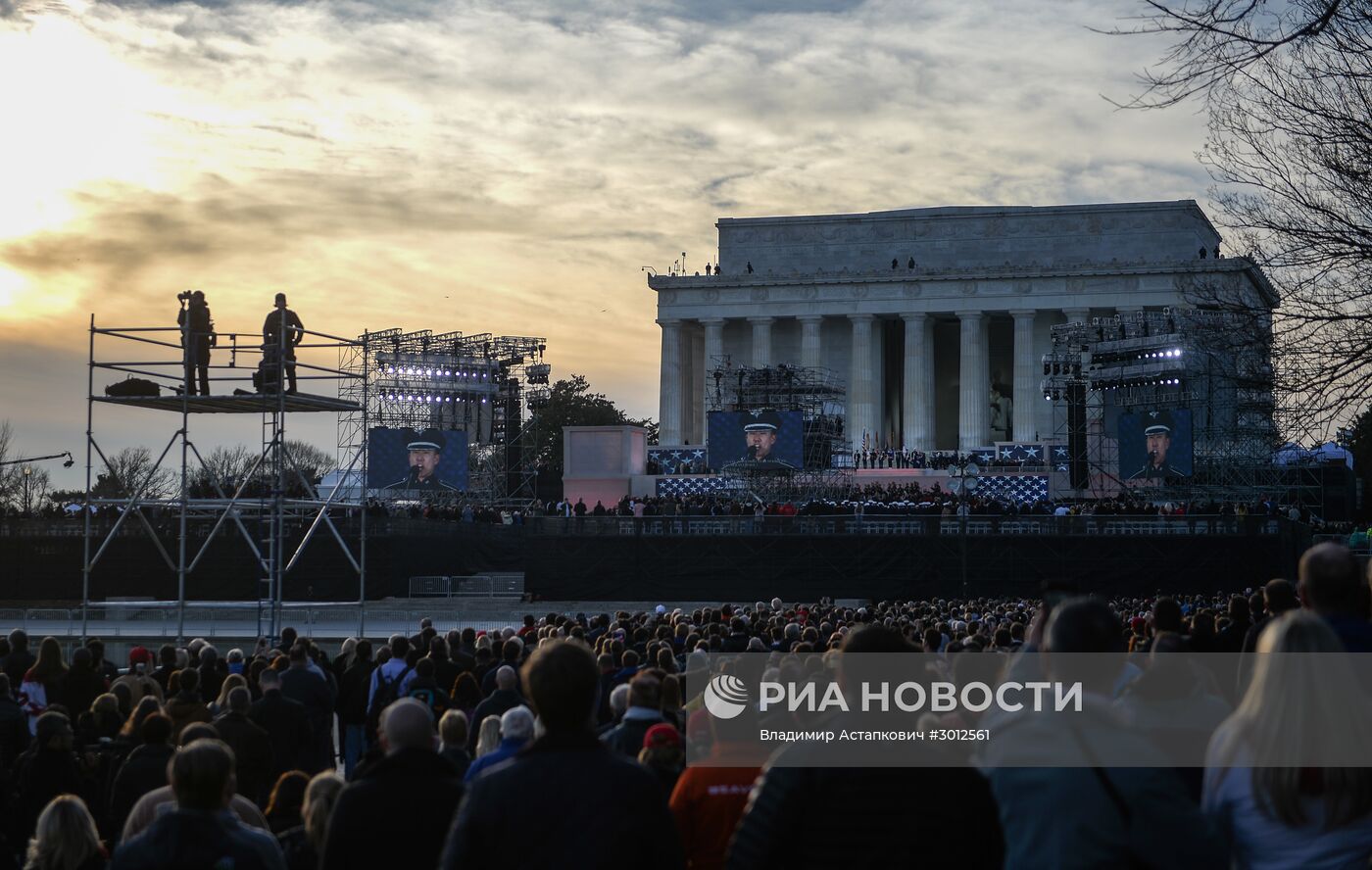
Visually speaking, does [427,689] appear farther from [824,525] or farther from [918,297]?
[918,297]

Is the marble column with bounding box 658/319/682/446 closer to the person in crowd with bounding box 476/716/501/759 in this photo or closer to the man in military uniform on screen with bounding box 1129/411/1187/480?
the man in military uniform on screen with bounding box 1129/411/1187/480

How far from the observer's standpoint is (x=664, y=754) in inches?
307

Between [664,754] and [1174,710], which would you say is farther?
[664,754]

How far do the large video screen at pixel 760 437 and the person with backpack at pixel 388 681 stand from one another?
4206 centimetres

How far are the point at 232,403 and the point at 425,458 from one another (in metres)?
32.5

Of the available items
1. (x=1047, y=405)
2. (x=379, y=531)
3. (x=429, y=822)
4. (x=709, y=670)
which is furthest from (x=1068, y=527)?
(x=1047, y=405)

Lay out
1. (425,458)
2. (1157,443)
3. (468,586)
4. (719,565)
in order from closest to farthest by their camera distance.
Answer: (719,565), (468,586), (1157,443), (425,458)

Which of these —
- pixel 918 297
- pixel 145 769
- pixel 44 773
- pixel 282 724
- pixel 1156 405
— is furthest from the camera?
pixel 918 297

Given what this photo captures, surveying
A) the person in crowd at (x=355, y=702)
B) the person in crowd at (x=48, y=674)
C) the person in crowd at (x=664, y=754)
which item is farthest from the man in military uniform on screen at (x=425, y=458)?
the person in crowd at (x=664, y=754)

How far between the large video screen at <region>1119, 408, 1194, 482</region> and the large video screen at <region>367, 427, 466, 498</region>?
23.8m

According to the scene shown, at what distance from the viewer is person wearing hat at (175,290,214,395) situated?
25.4m

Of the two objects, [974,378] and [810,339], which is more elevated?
[810,339]

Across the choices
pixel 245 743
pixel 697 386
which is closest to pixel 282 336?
pixel 245 743

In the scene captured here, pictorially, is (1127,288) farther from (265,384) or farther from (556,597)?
(265,384)
